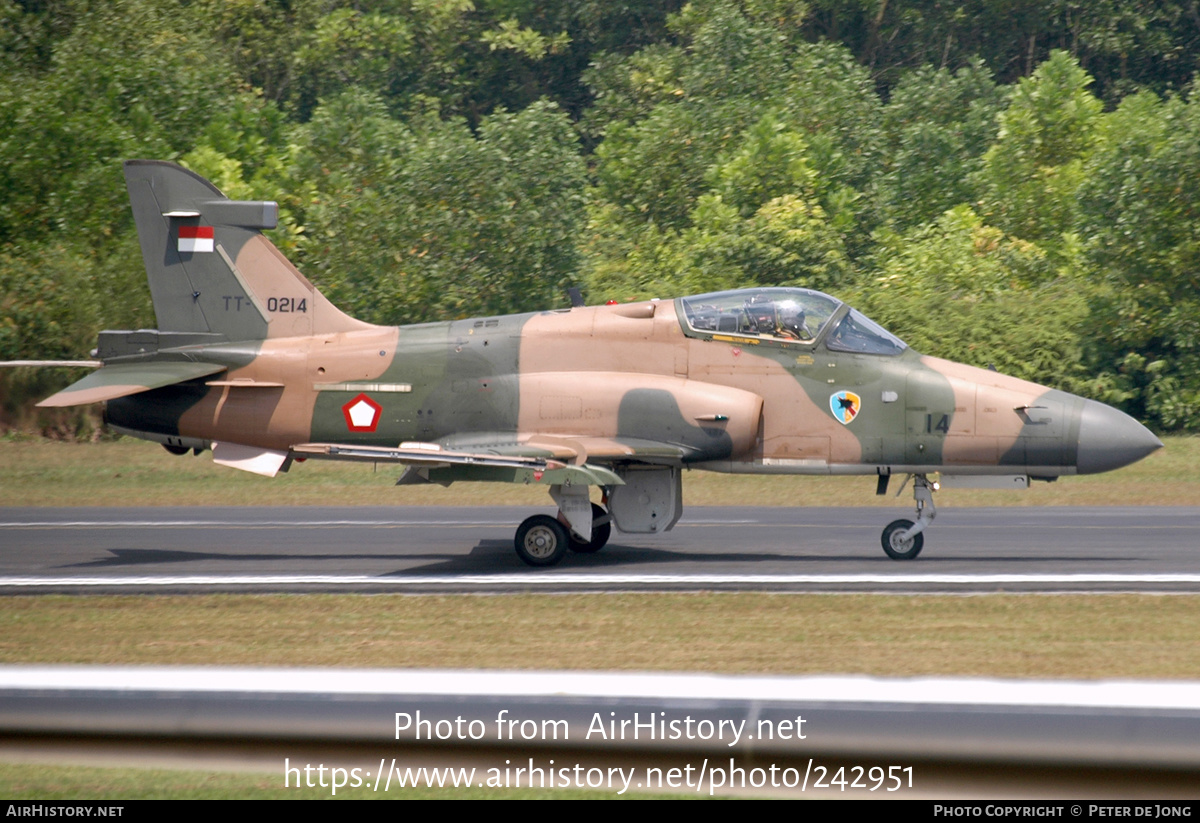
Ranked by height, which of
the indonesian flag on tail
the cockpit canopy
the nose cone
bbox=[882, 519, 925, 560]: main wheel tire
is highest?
the indonesian flag on tail

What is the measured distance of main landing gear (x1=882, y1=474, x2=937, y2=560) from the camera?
586 inches

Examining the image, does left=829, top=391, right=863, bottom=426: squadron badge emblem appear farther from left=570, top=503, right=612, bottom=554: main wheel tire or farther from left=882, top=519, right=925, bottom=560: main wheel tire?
left=570, top=503, right=612, bottom=554: main wheel tire

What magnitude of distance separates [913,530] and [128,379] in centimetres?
928

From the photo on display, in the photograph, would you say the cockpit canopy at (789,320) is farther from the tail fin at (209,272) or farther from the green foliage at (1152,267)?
the green foliage at (1152,267)

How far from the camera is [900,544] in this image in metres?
14.9

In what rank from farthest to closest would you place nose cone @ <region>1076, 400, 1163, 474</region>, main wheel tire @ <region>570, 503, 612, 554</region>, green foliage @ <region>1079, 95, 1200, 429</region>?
green foliage @ <region>1079, 95, 1200, 429</region>, main wheel tire @ <region>570, 503, 612, 554</region>, nose cone @ <region>1076, 400, 1163, 474</region>

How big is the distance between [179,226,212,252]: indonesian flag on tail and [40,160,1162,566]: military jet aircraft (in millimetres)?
17

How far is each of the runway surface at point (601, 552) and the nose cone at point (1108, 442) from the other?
118cm

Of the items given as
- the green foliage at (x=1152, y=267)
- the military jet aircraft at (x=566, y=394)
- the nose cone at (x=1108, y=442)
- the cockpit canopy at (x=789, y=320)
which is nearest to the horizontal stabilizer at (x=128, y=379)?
the military jet aircraft at (x=566, y=394)

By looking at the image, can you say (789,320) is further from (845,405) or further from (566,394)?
(566,394)

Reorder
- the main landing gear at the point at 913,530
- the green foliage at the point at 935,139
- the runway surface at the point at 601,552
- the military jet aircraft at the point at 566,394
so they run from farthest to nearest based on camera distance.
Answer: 1. the green foliage at the point at 935,139
2. the main landing gear at the point at 913,530
3. the military jet aircraft at the point at 566,394
4. the runway surface at the point at 601,552

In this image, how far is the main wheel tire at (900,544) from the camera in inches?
588

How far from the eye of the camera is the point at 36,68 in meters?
45.7

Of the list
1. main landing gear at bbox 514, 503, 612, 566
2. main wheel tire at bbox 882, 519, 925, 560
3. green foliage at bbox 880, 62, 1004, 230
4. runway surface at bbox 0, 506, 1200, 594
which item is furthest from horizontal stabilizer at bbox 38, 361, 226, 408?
green foliage at bbox 880, 62, 1004, 230
